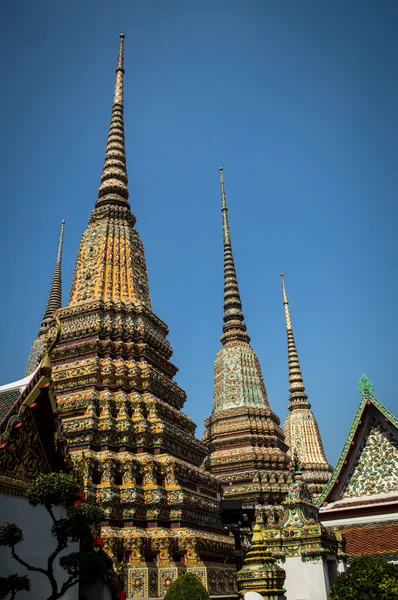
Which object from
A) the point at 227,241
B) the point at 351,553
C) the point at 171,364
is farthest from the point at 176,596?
the point at 227,241

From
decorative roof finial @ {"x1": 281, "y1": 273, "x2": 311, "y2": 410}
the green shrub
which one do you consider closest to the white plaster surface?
the green shrub

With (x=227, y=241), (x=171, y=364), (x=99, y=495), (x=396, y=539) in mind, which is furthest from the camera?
(x=227, y=241)

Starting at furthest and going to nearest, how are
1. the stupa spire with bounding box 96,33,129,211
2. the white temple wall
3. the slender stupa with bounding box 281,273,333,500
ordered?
the slender stupa with bounding box 281,273,333,500, the stupa spire with bounding box 96,33,129,211, the white temple wall

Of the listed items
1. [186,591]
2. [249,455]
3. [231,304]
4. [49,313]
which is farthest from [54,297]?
[186,591]

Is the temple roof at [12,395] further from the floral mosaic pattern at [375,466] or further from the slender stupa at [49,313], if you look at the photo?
the slender stupa at [49,313]

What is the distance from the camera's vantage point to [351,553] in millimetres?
11070

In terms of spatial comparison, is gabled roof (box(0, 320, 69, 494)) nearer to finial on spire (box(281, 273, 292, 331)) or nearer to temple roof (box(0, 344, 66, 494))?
temple roof (box(0, 344, 66, 494))

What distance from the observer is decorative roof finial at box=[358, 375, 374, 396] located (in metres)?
12.0

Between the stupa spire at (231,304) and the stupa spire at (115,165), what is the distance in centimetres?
951

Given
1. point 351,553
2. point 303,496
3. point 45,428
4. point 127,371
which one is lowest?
point 351,553

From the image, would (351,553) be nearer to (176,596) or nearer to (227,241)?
(176,596)

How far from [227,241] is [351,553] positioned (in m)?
21.8

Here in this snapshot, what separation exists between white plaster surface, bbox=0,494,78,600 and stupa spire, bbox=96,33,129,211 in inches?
496

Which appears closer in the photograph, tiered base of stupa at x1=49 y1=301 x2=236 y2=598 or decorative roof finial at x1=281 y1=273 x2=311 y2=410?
tiered base of stupa at x1=49 y1=301 x2=236 y2=598
